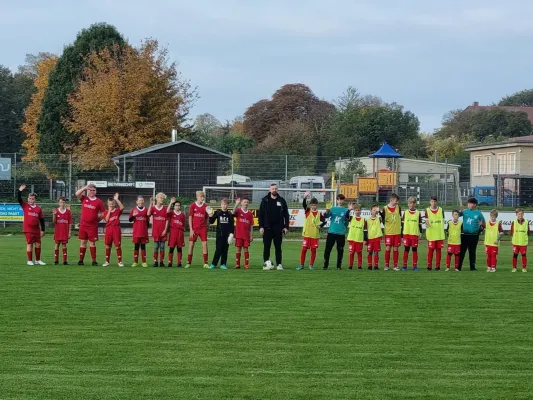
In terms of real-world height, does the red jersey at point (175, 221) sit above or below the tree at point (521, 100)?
below

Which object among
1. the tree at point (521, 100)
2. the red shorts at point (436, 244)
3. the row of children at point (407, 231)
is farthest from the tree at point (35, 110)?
the tree at point (521, 100)

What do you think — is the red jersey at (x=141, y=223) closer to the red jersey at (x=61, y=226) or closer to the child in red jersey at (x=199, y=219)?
the child in red jersey at (x=199, y=219)

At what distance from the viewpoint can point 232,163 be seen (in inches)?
1657

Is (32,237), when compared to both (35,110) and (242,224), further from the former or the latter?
(35,110)

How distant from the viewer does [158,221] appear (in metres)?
22.9

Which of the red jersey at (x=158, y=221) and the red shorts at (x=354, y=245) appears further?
the red shorts at (x=354, y=245)

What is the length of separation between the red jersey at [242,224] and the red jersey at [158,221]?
1.79 meters

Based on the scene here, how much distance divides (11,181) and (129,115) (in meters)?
13.1

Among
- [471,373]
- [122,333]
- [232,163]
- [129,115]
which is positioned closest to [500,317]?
[471,373]

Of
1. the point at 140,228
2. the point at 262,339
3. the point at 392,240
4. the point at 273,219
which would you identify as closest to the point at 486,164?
the point at 392,240

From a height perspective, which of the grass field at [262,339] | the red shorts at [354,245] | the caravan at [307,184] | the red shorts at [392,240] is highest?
the caravan at [307,184]

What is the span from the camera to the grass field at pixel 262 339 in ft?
27.4

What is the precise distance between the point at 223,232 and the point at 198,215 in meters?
0.79

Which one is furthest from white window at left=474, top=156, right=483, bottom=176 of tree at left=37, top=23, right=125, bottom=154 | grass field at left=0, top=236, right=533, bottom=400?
grass field at left=0, top=236, right=533, bottom=400
